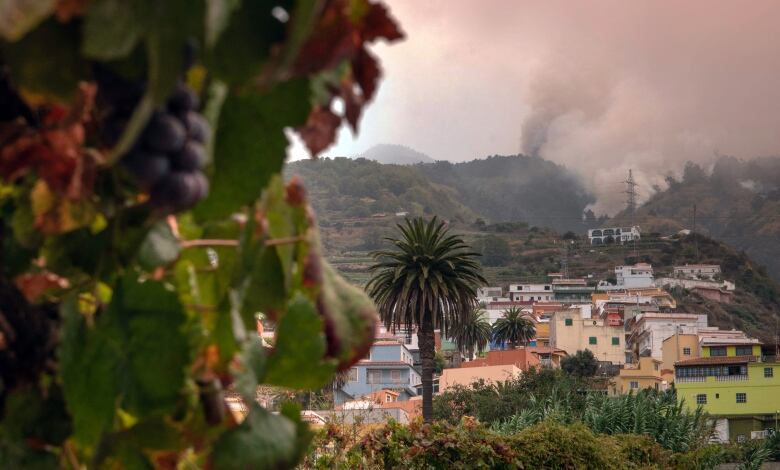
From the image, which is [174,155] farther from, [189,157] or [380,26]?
[380,26]

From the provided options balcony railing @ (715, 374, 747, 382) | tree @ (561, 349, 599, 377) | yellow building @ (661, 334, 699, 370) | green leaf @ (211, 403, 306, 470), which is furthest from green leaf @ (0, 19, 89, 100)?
yellow building @ (661, 334, 699, 370)

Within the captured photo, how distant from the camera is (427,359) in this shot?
2200 centimetres

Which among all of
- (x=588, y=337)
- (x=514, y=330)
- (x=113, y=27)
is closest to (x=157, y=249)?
(x=113, y=27)

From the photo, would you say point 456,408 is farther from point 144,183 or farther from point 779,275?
point 779,275

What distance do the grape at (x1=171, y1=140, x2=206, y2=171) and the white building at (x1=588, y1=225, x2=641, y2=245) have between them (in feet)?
304

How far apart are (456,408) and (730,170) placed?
111m

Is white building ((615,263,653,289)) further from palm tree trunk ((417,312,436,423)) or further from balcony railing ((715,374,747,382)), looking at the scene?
palm tree trunk ((417,312,436,423))

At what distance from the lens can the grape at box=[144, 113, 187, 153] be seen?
17.8 inches

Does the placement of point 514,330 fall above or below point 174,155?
above

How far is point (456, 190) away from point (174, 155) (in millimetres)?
118293

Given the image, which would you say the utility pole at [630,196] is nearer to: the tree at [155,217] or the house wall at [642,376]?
the house wall at [642,376]

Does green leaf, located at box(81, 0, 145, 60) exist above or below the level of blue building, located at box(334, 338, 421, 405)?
above

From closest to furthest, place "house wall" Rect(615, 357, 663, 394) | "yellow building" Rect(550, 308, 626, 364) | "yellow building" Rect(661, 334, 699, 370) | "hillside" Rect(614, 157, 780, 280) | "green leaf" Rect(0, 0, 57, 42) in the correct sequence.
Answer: "green leaf" Rect(0, 0, 57, 42) < "house wall" Rect(615, 357, 663, 394) < "yellow building" Rect(661, 334, 699, 370) < "yellow building" Rect(550, 308, 626, 364) < "hillside" Rect(614, 157, 780, 280)

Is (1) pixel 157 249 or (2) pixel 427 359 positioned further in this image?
(2) pixel 427 359
